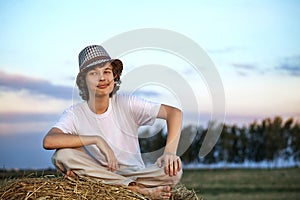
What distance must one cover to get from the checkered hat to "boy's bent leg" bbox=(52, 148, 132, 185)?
0.78m

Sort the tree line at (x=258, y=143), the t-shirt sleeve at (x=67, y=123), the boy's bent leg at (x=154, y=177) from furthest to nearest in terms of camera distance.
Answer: the tree line at (x=258, y=143), the t-shirt sleeve at (x=67, y=123), the boy's bent leg at (x=154, y=177)

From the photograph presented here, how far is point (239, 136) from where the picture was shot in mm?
31656

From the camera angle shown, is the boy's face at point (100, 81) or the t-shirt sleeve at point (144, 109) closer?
the boy's face at point (100, 81)

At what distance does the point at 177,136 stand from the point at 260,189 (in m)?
12.6

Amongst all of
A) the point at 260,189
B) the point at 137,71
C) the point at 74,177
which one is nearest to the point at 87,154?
the point at 74,177

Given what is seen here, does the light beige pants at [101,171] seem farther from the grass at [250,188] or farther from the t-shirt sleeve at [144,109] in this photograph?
the grass at [250,188]

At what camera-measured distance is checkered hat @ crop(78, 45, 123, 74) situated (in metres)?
4.69

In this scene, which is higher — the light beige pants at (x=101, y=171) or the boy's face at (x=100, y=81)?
the boy's face at (x=100, y=81)

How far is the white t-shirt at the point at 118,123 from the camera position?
4.65 meters

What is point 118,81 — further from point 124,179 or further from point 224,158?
point 224,158

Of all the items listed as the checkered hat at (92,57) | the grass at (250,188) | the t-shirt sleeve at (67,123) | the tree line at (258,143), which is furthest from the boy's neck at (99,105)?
the tree line at (258,143)

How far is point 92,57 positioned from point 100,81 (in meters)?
0.23

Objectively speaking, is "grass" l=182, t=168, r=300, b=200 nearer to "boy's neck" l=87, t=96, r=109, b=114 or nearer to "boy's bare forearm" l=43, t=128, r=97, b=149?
"boy's neck" l=87, t=96, r=109, b=114

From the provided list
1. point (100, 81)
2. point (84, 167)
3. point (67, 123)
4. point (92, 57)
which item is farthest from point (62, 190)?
point (92, 57)
